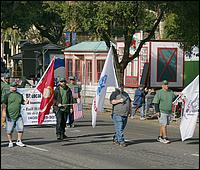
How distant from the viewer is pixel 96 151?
16125mm

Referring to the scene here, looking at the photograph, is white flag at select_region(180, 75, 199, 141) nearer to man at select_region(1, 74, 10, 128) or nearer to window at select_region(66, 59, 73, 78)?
man at select_region(1, 74, 10, 128)

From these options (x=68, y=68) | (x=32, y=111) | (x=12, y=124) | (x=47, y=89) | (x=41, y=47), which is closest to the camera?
(x=12, y=124)

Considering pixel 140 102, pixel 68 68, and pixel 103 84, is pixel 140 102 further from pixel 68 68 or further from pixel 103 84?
pixel 68 68

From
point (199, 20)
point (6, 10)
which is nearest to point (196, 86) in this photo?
point (199, 20)

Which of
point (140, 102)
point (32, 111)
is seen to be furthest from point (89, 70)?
point (32, 111)

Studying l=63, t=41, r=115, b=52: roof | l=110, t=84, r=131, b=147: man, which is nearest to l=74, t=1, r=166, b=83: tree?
l=110, t=84, r=131, b=147: man

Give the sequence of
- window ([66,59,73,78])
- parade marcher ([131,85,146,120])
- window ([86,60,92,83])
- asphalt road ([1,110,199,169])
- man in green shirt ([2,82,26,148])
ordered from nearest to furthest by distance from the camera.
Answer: asphalt road ([1,110,199,169])
man in green shirt ([2,82,26,148])
parade marcher ([131,85,146,120])
window ([86,60,92,83])
window ([66,59,73,78])

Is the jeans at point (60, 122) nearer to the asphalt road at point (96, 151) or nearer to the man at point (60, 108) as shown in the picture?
the man at point (60, 108)

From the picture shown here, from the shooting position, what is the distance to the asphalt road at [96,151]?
45.5 feet

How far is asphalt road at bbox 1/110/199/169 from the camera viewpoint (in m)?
13.9

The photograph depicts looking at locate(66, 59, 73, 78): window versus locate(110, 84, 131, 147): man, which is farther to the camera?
locate(66, 59, 73, 78): window

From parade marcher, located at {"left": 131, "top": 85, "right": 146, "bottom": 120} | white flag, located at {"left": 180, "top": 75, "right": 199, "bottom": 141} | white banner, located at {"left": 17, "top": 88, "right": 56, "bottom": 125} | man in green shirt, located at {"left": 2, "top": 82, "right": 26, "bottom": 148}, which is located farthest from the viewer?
parade marcher, located at {"left": 131, "top": 85, "right": 146, "bottom": 120}

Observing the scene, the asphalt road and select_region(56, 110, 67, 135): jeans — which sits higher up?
select_region(56, 110, 67, 135): jeans

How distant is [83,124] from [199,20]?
12.9 metres
